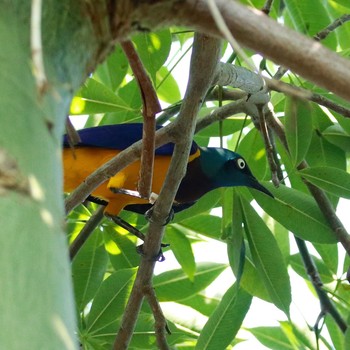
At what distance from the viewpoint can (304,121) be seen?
1740 millimetres

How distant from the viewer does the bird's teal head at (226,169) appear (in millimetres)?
2193

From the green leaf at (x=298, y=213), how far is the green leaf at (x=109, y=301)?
16.4 inches

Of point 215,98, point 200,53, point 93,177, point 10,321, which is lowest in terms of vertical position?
point 10,321

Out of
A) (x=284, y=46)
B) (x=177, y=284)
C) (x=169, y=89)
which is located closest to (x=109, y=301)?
(x=177, y=284)

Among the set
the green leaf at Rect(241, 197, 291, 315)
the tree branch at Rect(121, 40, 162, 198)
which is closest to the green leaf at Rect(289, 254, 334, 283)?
the green leaf at Rect(241, 197, 291, 315)

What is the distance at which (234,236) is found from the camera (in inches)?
72.9

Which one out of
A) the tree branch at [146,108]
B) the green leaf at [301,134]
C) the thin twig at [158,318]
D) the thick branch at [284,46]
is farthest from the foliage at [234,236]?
the thick branch at [284,46]

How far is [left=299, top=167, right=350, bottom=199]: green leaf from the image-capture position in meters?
1.85

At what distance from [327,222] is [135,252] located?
1.82 feet

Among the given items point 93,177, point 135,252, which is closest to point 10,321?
point 93,177

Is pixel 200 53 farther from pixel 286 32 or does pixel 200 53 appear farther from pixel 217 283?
pixel 217 283

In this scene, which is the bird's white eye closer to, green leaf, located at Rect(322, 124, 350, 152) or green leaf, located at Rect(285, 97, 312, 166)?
green leaf, located at Rect(322, 124, 350, 152)

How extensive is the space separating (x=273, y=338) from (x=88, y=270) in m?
0.64

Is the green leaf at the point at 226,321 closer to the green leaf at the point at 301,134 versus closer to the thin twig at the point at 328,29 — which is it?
the green leaf at the point at 301,134
